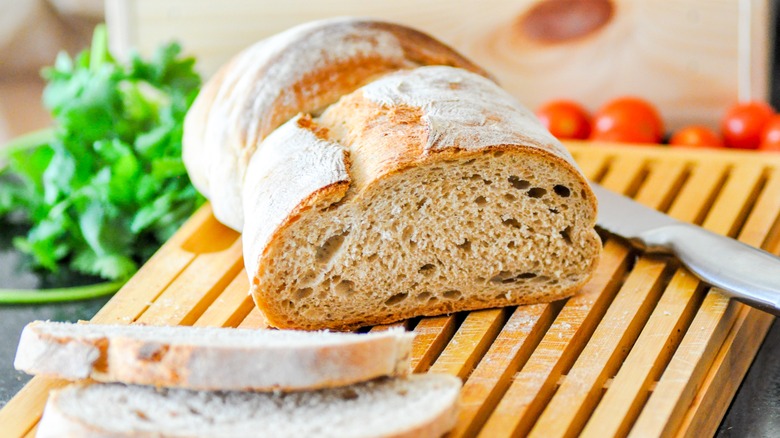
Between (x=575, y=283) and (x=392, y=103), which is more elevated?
(x=392, y=103)

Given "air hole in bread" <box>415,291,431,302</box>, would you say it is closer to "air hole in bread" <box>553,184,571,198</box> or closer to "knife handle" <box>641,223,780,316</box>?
"air hole in bread" <box>553,184,571,198</box>

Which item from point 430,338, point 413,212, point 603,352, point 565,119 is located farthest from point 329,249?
point 565,119

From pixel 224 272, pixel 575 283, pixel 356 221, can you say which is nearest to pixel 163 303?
pixel 224 272

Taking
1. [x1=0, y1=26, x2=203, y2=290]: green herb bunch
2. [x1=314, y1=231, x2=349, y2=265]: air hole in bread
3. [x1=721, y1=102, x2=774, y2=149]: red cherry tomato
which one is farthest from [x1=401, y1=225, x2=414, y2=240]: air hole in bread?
→ [x1=721, y1=102, x2=774, y2=149]: red cherry tomato

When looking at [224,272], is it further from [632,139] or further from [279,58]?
[632,139]

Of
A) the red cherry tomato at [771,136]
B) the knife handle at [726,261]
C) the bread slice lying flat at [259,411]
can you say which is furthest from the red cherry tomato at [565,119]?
the bread slice lying flat at [259,411]

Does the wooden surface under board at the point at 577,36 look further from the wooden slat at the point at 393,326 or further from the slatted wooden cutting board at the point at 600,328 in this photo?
the wooden slat at the point at 393,326
